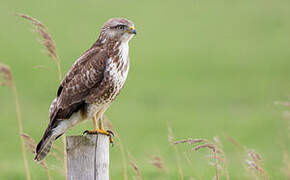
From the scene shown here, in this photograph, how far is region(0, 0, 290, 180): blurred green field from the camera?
14.5 meters

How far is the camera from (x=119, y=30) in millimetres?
5602

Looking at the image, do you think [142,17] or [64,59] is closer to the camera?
[64,59]

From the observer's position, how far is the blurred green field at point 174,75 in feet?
47.5

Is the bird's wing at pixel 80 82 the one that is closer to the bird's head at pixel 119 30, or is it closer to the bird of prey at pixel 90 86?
the bird of prey at pixel 90 86

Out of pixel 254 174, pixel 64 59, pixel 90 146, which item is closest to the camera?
pixel 90 146

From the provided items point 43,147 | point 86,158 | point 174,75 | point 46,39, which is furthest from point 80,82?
point 174,75

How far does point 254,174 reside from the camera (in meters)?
4.78

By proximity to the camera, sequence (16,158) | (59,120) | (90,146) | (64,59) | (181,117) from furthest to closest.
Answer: (64,59) < (181,117) < (16,158) < (59,120) < (90,146)

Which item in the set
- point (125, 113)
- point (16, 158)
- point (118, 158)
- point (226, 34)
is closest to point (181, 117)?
point (125, 113)

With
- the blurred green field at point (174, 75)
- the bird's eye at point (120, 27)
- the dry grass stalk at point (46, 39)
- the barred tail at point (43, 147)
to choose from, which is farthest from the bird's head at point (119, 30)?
the blurred green field at point (174, 75)

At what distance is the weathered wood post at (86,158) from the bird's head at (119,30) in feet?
4.94

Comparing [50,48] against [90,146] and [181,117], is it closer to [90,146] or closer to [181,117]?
[90,146]

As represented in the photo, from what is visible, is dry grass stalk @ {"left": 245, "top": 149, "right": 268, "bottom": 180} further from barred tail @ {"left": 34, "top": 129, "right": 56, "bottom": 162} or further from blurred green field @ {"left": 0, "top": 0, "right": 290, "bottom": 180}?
blurred green field @ {"left": 0, "top": 0, "right": 290, "bottom": 180}

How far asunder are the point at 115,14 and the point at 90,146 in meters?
Result: 23.2
